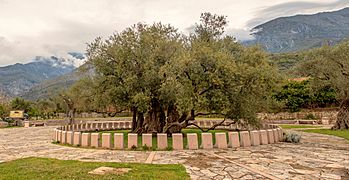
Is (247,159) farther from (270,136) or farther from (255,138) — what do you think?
(270,136)

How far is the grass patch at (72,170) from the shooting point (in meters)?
7.82

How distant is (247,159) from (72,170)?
6.07 m

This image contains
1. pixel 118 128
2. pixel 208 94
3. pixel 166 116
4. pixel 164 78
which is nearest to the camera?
pixel 208 94

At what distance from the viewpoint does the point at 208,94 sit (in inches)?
549

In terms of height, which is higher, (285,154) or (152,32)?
(152,32)

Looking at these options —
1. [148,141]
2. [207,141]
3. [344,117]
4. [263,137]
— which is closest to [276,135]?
[263,137]

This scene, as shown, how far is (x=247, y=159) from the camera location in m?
10.5

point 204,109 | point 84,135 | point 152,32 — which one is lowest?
point 84,135

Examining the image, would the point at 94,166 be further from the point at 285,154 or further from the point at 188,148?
the point at 285,154

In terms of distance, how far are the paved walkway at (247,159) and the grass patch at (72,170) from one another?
0.74 meters

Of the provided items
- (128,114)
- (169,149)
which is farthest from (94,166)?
(128,114)

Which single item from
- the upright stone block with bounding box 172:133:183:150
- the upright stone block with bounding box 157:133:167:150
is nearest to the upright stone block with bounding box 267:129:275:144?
the upright stone block with bounding box 172:133:183:150

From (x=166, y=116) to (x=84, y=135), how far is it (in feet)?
20.2

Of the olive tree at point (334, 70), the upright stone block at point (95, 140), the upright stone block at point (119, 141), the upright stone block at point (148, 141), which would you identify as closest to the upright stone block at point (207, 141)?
the upright stone block at point (148, 141)
